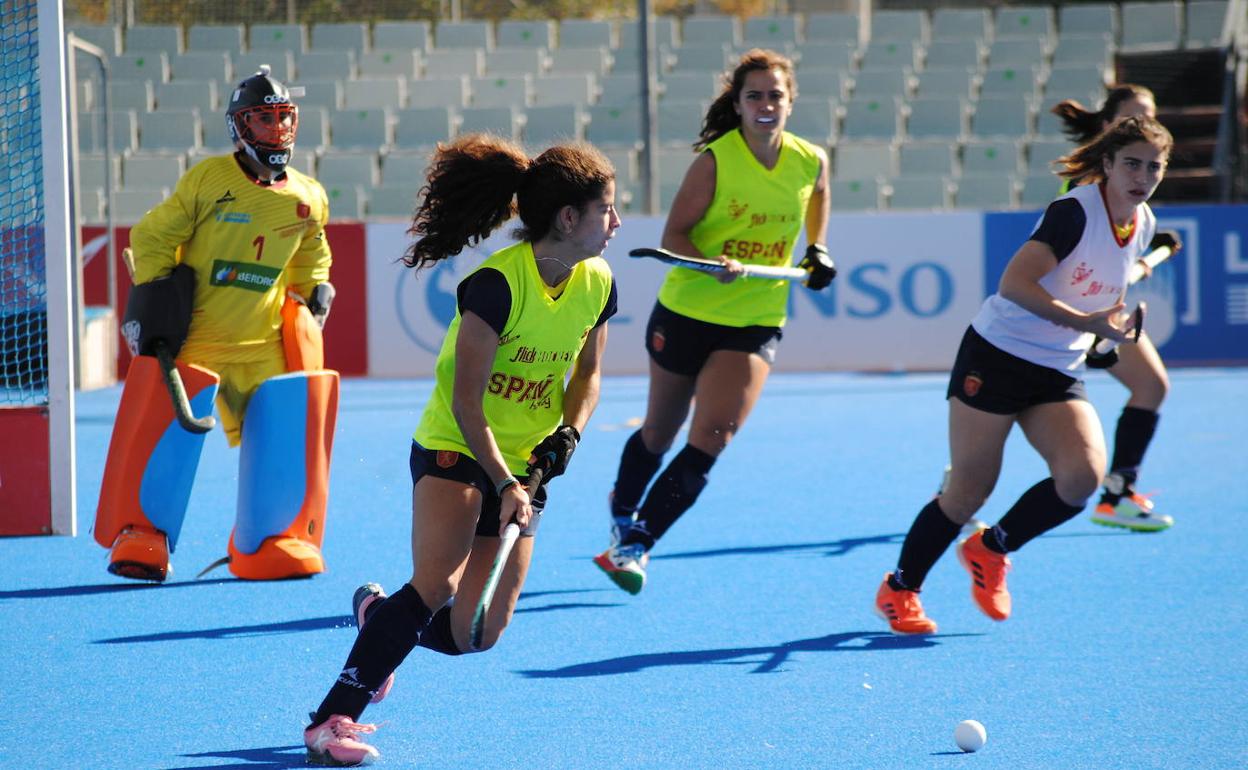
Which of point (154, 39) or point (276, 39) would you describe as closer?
point (154, 39)

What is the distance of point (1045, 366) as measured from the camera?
16.0 feet

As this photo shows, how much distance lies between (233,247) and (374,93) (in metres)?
12.5

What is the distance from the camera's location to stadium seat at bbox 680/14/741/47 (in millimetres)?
19016

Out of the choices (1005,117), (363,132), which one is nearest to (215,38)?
(363,132)

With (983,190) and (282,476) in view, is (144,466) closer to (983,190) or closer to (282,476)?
(282,476)

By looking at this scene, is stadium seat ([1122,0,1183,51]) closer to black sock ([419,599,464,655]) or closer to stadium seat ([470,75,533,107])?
stadium seat ([470,75,533,107])

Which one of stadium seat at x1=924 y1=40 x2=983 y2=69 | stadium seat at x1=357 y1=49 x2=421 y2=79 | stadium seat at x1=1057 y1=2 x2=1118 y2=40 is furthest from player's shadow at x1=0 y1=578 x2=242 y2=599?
stadium seat at x1=1057 y1=2 x2=1118 y2=40

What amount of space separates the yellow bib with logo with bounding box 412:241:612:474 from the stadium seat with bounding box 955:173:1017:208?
12.9 metres

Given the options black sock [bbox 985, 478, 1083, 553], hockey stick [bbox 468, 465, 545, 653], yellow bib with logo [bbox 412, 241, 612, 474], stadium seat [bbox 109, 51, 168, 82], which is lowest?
black sock [bbox 985, 478, 1083, 553]

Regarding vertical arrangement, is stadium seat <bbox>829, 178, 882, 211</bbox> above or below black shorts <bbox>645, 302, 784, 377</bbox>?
above

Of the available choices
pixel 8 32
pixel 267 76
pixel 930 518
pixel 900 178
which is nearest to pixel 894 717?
pixel 930 518

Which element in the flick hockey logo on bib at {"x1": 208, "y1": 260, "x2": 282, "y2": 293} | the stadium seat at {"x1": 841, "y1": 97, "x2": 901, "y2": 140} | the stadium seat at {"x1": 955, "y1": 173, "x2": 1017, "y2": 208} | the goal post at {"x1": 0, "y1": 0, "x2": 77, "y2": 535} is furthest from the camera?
the stadium seat at {"x1": 841, "y1": 97, "x2": 901, "y2": 140}

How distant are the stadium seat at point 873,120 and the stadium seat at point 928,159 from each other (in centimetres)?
40

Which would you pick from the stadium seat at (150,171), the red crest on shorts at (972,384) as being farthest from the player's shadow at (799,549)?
the stadium seat at (150,171)
